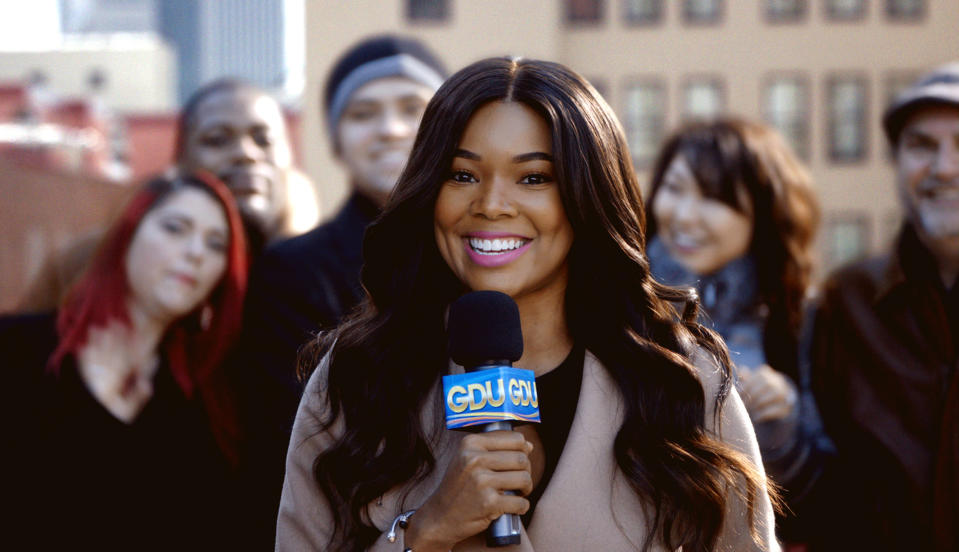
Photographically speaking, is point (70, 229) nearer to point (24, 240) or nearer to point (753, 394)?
point (24, 240)

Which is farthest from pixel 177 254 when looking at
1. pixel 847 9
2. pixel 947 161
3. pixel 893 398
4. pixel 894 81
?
pixel 894 81

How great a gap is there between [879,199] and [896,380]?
1076 inches

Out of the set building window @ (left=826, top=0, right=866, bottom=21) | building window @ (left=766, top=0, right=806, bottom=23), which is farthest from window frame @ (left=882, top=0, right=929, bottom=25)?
building window @ (left=766, top=0, right=806, bottom=23)

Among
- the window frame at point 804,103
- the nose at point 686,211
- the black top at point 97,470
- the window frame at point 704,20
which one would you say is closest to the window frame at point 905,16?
the window frame at point 804,103

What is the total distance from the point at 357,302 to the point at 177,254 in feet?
2.94

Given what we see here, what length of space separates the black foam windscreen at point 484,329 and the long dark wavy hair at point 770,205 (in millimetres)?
2186

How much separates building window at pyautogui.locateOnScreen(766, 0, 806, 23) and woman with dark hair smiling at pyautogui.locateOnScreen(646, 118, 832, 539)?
2602 cm

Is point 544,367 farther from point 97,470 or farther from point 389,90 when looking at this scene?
point 97,470

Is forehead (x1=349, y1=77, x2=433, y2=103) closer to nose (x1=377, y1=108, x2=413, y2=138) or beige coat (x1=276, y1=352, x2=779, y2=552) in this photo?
nose (x1=377, y1=108, x2=413, y2=138)

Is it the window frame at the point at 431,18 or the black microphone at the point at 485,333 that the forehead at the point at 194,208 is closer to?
the black microphone at the point at 485,333

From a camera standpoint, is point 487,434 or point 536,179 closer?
point 487,434

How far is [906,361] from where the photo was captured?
4.18 meters

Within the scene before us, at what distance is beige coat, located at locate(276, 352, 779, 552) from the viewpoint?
2666mm

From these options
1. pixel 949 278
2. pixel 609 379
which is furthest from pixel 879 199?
pixel 609 379
